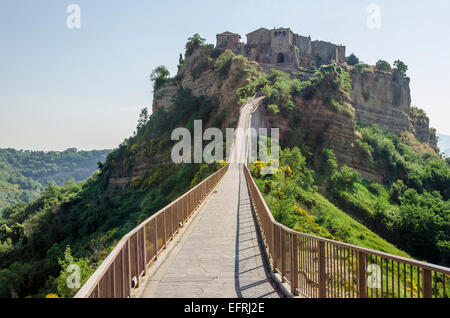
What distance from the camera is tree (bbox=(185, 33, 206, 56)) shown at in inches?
2884

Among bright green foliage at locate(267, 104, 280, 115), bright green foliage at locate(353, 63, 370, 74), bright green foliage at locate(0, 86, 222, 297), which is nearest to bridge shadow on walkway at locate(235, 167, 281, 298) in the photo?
bright green foliage at locate(0, 86, 222, 297)

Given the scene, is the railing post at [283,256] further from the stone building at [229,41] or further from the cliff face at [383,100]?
the stone building at [229,41]

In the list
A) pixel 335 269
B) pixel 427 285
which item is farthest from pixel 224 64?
pixel 427 285

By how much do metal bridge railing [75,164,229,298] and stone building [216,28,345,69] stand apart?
64599 mm

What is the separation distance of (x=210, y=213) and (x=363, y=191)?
33582mm

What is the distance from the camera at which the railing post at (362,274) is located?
4953 millimetres

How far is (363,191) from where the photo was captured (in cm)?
4378

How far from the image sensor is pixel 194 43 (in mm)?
73938

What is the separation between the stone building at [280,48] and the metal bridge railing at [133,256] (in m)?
64.6

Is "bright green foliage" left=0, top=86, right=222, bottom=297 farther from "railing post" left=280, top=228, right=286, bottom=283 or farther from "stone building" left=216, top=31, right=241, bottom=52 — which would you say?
"railing post" left=280, top=228, right=286, bottom=283

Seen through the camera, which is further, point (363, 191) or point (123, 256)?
point (363, 191)

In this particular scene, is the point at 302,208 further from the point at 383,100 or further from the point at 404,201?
the point at 383,100
